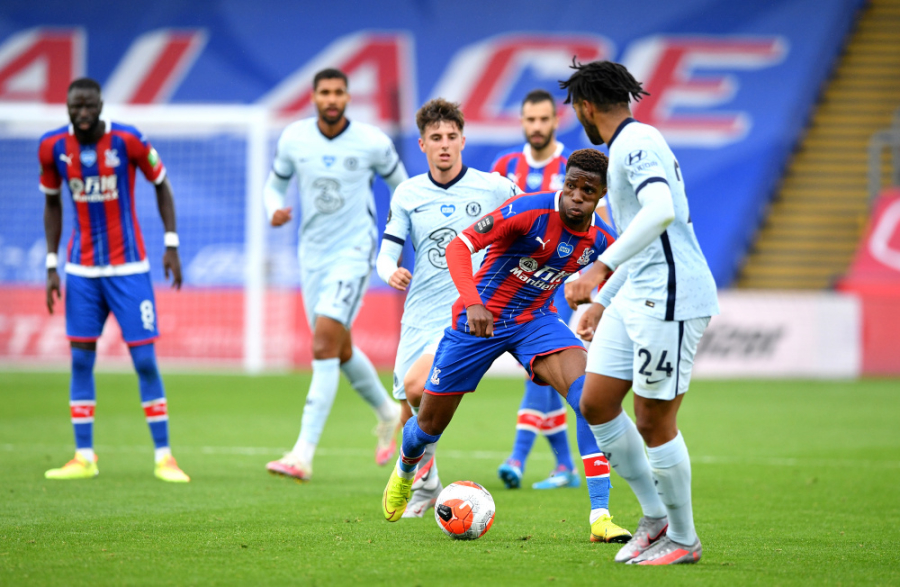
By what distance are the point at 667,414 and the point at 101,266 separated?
14.3ft

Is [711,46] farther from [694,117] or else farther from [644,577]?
[644,577]

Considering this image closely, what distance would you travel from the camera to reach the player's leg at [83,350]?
288 inches

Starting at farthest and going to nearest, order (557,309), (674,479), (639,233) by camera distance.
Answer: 1. (557,309)
2. (674,479)
3. (639,233)

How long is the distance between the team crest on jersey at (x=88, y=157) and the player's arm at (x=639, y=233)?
14.0 ft

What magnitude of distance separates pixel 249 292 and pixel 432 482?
400 inches

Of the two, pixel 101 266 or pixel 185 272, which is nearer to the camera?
pixel 101 266

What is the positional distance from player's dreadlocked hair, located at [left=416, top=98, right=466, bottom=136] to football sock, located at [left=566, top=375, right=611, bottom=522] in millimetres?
1724

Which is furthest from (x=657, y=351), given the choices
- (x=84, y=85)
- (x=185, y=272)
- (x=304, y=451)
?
(x=185, y=272)

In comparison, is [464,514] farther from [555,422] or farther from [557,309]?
[557,309]

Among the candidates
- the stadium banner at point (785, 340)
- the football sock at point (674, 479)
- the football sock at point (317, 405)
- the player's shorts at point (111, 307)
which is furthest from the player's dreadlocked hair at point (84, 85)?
the stadium banner at point (785, 340)

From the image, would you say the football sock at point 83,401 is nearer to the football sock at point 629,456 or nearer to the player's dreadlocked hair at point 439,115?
the player's dreadlocked hair at point 439,115

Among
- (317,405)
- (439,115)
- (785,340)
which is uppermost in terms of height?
(439,115)

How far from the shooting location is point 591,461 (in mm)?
5469

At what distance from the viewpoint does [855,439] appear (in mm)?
10055
